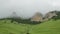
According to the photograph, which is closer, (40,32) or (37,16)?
(40,32)

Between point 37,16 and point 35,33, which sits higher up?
point 37,16

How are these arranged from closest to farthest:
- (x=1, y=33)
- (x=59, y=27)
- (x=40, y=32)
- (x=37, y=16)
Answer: (x=1, y=33)
(x=40, y=32)
(x=59, y=27)
(x=37, y=16)

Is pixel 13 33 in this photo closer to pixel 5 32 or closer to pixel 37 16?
pixel 5 32

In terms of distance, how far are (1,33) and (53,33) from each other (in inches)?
600

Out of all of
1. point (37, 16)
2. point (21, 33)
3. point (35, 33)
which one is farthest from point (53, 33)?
point (37, 16)

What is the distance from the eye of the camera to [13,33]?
60.9 metres

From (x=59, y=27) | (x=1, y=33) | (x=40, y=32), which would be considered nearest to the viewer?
(x=1, y=33)

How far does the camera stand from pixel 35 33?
63.1m

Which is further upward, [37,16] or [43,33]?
[37,16]

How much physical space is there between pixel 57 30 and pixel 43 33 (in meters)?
5.59

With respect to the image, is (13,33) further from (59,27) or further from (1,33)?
(59,27)

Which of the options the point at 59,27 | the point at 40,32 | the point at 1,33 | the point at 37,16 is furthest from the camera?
the point at 37,16

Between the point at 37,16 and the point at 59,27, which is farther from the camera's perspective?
the point at 37,16

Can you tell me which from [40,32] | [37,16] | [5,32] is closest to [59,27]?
[40,32]
